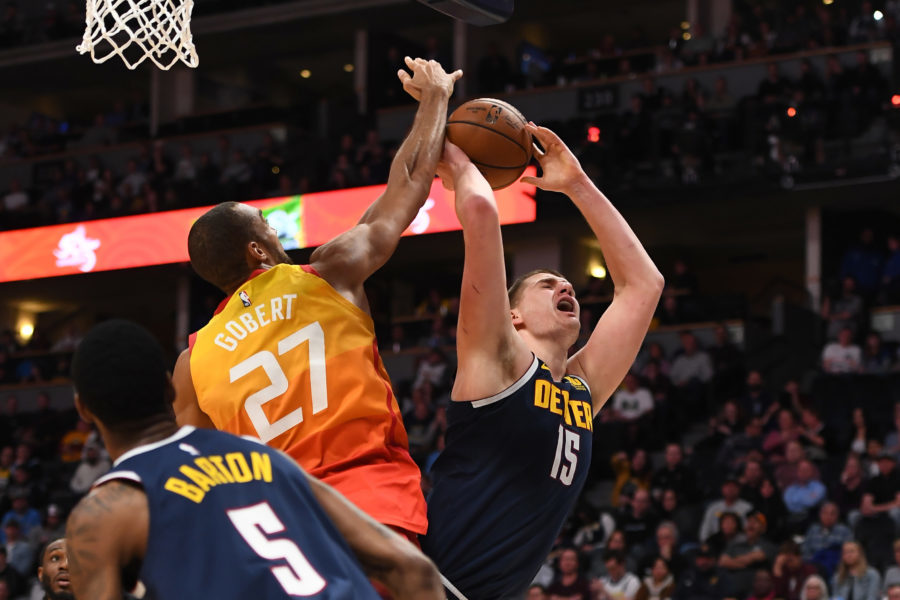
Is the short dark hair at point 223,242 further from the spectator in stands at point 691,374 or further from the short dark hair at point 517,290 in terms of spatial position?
the spectator in stands at point 691,374

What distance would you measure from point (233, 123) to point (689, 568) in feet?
47.3

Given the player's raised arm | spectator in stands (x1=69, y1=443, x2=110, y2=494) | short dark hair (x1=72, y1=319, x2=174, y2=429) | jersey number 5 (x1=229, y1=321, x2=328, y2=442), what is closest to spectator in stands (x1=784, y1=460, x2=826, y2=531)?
the player's raised arm

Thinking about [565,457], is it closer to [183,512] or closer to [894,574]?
[183,512]

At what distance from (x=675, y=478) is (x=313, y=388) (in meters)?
9.74

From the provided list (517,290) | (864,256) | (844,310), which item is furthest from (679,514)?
(517,290)

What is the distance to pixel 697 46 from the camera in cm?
1953

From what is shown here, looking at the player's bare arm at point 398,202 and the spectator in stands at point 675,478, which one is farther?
the spectator in stands at point 675,478

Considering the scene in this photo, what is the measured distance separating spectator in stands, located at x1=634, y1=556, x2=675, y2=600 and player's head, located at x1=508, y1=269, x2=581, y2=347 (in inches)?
295

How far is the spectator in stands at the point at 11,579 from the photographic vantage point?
14355 millimetres

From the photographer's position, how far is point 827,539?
11.2 meters

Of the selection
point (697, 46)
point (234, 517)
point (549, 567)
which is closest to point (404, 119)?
point (697, 46)

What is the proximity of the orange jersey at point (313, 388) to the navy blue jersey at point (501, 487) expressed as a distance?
0.13 meters

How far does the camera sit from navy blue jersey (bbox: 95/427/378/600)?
2.44 m

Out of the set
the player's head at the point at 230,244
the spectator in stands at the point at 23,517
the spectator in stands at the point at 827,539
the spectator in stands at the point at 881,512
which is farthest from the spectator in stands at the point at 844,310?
the player's head at the point at 230,244
